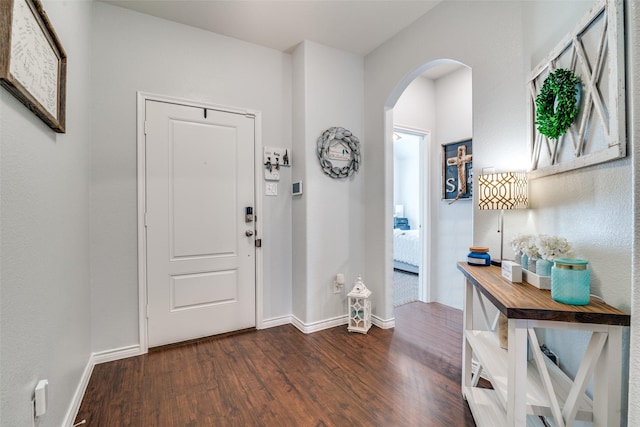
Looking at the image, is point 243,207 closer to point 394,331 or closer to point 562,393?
point 394,331

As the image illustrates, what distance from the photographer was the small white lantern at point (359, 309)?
9.07 ft

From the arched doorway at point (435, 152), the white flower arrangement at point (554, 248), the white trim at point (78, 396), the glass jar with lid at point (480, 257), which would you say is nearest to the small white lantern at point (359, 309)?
the arched doorway at point (435, 152)

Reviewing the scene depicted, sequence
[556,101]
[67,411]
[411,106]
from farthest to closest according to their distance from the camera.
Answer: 1. [411,106]
2. [67,411]
3. [556,101]

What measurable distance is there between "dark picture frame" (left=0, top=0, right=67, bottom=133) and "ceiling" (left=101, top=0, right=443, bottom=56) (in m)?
1.29

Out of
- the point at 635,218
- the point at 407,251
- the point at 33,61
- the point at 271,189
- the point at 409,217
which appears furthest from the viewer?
the point at 409,217

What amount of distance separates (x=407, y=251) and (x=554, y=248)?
12.9 ft

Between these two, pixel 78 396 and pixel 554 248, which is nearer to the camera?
pixel 554 248

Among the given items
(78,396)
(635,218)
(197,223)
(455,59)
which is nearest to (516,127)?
(455,59)

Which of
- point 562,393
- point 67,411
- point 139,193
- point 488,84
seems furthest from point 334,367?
point 488,84

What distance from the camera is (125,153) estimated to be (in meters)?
2.31

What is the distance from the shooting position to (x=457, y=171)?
3.41m

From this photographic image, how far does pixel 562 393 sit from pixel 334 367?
1.33 m

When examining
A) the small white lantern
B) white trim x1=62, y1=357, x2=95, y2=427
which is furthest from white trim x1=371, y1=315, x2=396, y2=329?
white trim x1=62, y1=357, x2=95, y2=427

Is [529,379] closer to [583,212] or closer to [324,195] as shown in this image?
[583,212]
